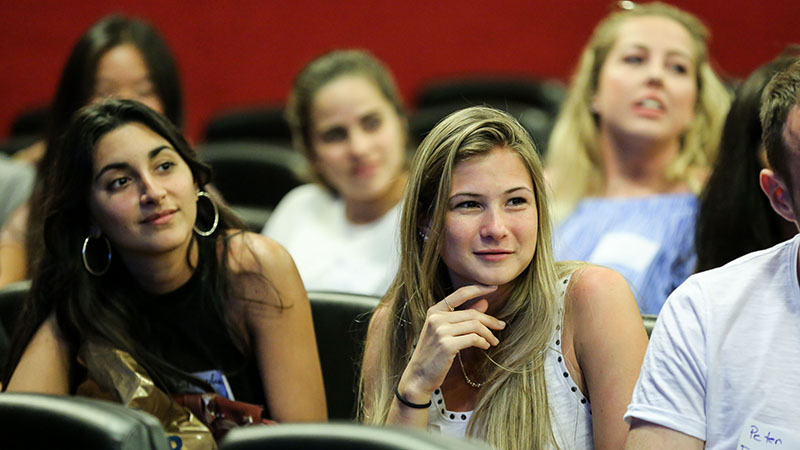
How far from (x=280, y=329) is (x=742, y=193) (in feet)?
3.38

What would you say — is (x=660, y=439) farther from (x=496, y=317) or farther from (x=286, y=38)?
(x=286, y=38)

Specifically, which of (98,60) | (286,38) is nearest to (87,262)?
(98,60)

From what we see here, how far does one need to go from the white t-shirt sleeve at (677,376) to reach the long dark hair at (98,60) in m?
1.89

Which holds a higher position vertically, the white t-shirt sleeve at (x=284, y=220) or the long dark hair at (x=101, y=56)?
the long dark hair at (x=101, y=56)

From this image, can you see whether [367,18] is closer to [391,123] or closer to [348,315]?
[391,123]

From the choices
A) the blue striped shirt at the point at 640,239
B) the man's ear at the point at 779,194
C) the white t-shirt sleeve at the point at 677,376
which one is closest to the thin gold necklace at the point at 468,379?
the white t-shirt sleeve at the point at 677,376

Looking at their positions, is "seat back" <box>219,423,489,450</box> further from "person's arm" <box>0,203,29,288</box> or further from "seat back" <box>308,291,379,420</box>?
"person's arm" <box>0,203,29,288</box>

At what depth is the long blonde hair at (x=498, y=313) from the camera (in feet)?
5.03

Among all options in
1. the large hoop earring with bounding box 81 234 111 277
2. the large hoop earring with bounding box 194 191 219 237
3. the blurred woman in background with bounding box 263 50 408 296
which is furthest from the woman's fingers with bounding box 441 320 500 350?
the blurred woman in background with bounding box 263 50 408 296

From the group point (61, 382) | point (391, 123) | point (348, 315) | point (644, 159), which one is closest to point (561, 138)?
point (644, 159)

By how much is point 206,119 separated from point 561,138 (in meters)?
2.61

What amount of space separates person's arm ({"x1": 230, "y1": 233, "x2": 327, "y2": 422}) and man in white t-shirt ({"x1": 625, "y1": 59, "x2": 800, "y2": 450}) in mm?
771

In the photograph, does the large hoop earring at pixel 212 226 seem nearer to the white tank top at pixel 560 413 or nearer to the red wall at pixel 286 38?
the white tank top at pixel 560 413

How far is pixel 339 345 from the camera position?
6.50ft
